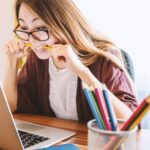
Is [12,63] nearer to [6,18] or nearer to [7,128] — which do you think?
[7,128]

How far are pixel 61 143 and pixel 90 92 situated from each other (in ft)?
1.15

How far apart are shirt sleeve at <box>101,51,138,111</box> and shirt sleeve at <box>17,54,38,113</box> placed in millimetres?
354

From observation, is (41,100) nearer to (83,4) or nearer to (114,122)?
(83,4)

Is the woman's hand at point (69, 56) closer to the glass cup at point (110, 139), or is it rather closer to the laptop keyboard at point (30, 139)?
the laptop keyboard at point (30, 139)

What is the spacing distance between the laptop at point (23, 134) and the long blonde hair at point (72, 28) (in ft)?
1.21

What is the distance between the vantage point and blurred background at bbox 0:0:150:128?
173 centimetres

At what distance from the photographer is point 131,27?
69.3 inches

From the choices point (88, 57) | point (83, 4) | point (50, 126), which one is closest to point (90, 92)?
point (50, 126)

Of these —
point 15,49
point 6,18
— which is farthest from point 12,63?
point 6,18

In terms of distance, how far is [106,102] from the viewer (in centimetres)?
54

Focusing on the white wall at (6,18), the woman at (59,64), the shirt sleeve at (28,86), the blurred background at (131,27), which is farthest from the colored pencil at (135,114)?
the white wall at (6,18)

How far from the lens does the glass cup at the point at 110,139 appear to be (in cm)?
51

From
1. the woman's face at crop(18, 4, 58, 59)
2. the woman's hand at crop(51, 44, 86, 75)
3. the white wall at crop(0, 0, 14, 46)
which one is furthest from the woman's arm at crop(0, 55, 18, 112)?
the white wall at crop(0, 0, 14, 46)

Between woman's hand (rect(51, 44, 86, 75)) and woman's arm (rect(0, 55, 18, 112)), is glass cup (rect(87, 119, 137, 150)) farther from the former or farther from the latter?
woman's arm (rect(0, 55, 18, 112))
